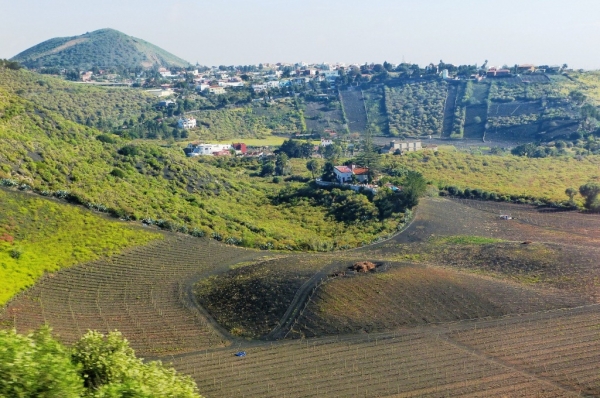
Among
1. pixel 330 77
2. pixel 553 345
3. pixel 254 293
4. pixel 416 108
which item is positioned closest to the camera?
pixel 553 345

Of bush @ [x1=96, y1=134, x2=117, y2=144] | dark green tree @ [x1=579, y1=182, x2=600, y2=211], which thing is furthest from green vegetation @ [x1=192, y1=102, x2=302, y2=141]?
dark green tree @ [x1=579, y1=182, x2=600, y2=211]

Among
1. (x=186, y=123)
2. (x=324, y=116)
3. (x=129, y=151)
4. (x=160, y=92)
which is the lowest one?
(x=186, y=123)

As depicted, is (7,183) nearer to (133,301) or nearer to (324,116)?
(133,301)

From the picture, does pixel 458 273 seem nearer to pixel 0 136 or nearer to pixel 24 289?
pixel 24 289

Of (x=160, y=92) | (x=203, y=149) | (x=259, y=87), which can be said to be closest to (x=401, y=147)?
(x=203, y=149)

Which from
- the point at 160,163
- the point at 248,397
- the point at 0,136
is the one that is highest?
the point at 0,136

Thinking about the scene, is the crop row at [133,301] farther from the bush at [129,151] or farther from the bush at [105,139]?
the bush at [105,139]

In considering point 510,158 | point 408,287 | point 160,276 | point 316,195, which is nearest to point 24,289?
point 160,276
